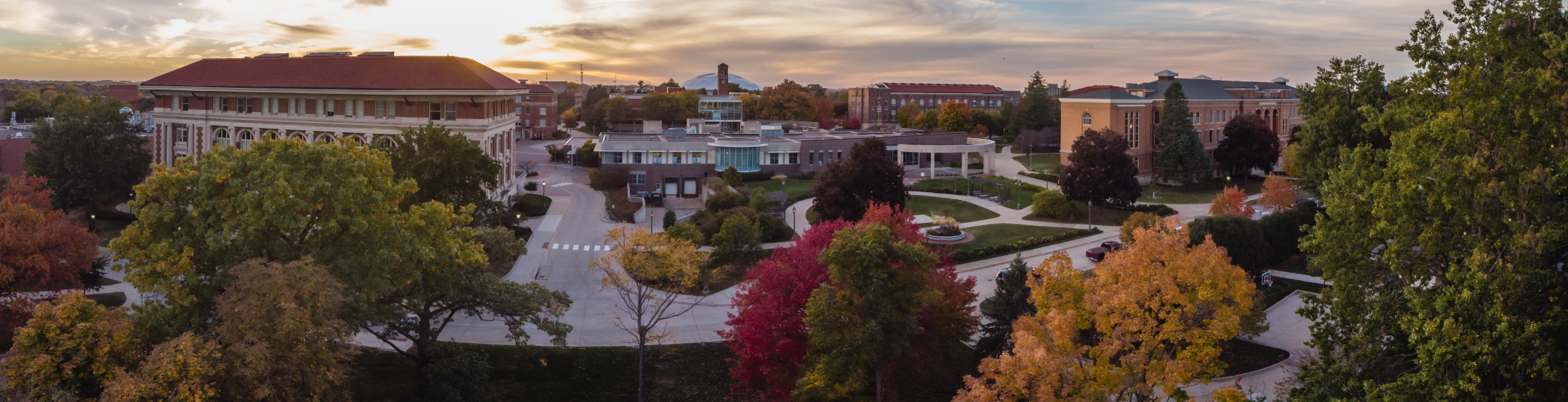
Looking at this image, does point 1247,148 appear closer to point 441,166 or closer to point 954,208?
point 954,208

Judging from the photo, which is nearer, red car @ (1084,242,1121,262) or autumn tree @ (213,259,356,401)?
autumn tree @ (213,259,356,401)

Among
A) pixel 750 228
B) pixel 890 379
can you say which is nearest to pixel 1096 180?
pixel 750 228

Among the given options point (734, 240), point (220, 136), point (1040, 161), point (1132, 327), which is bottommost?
point (734, 240)

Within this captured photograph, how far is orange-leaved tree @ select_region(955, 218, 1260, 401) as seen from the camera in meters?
17.3

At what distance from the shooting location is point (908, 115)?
11938 cm

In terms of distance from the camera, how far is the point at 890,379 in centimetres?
2236

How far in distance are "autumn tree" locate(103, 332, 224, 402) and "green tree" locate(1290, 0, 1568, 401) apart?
1907 cm

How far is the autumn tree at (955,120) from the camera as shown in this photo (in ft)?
356

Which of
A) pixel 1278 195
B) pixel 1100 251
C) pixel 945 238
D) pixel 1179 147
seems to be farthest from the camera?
pixel 1179 147

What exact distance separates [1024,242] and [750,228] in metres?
13.1

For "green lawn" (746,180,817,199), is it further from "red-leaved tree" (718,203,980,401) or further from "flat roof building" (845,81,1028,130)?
→ "flat roof building" (845,81,1028,130)

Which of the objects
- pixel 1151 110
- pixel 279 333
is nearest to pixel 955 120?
pixel 1151 110

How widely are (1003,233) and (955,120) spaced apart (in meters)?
61.9

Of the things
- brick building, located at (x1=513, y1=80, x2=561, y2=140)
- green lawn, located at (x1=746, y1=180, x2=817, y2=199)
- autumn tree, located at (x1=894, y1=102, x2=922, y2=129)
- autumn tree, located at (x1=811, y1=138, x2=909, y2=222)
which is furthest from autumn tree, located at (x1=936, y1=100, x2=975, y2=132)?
autumn tree, located at (x1=811, y1=138, x2=909, y2=222)
